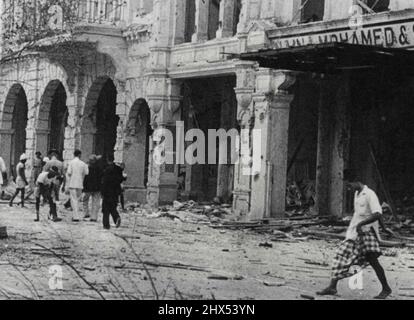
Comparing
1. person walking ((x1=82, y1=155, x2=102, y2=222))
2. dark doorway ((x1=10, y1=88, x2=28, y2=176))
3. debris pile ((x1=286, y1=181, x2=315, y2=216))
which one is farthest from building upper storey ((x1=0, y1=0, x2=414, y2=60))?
dark doorway ((x1=10, y1=88, x2=28, y2=176))

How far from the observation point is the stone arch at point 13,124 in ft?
119

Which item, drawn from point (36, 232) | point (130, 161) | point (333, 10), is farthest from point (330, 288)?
point (130, 161)

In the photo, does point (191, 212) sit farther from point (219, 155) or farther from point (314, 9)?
point (314, 9)

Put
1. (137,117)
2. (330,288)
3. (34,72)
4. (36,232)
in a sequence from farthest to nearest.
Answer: (34,72), (137,117), (36,232), (330,288)

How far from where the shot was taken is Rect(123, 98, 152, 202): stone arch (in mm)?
27797

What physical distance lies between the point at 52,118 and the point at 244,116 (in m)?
14.4

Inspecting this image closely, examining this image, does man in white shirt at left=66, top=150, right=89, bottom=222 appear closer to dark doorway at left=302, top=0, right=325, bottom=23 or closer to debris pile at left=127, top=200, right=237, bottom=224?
debris pile at left=127, top=200, right=237, bottom=224

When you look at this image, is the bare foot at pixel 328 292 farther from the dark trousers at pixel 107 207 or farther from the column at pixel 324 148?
the column at pixel 324 148

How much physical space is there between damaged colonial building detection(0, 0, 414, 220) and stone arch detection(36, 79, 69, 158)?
1553mm

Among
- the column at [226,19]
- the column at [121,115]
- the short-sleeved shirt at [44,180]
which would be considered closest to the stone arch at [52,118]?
the column at [121,115]

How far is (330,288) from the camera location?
10875mm

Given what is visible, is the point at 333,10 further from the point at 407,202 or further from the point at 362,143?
Answer: the point at 407,202

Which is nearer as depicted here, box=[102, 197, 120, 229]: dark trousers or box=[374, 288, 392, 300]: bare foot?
box=[374, 288, 392, 300]: bare foot

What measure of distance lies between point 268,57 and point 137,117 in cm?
1007
